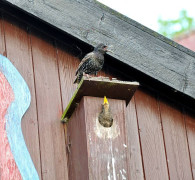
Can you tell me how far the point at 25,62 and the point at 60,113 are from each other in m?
0.40

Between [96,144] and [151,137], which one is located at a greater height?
[151,137]

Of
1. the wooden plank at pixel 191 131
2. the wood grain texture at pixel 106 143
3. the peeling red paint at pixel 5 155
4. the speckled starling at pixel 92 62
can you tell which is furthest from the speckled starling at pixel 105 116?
the wooden plank at pixel 191 131

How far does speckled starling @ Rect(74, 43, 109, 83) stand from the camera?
10.6 ft

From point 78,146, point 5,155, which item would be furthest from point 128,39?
point 5,155

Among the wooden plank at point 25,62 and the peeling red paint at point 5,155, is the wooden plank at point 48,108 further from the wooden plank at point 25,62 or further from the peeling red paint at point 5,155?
the peeling red paint at point 5,155

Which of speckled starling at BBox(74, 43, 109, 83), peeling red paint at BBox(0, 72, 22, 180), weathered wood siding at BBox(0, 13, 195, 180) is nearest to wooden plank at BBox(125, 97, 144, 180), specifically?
weathered wood siding at BBox(0, 13, 195, 180)

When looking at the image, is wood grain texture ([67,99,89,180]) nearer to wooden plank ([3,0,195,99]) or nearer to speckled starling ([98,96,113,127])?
speckled starling ([98,96,113,127])

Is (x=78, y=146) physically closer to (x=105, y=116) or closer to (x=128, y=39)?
(x=105, y=116)

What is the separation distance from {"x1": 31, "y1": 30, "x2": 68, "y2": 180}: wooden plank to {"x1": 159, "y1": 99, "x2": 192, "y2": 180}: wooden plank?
717 millimetres

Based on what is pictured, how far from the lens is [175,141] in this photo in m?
3.41

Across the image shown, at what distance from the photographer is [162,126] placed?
135 inches

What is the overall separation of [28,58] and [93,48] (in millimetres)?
427

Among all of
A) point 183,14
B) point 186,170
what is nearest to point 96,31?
point 186,170

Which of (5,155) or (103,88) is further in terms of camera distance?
(5,155)
